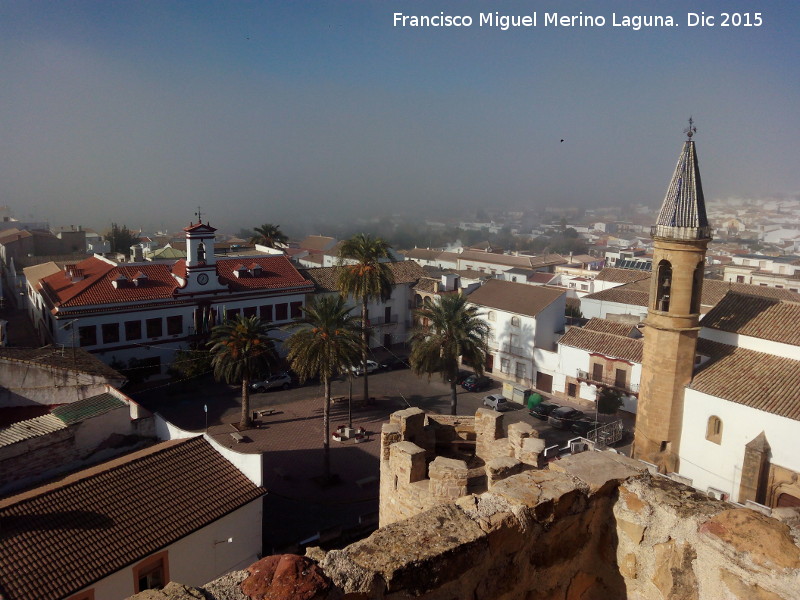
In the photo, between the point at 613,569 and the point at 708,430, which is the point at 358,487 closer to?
the point at 708,430

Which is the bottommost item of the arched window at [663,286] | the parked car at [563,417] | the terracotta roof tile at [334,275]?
the parked car at [563,417]

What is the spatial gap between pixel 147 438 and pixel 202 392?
1518 cm

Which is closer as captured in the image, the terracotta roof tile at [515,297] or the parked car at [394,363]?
the terracotta roof tile at [515,297]

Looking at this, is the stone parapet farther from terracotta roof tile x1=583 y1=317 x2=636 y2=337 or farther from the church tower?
terracotta roof tile x1=583 y1=317 x2=636 y2=337

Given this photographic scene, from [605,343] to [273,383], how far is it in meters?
19.0

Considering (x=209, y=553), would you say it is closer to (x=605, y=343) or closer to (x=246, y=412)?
(x=246, y=412)

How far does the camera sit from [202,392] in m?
33.1

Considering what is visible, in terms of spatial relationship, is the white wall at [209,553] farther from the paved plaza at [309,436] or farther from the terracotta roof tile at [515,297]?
the terracotta roof tile at [515,297]

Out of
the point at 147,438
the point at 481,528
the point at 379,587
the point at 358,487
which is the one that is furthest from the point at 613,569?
the point at 358,487

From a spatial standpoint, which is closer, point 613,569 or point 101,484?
point 613,569

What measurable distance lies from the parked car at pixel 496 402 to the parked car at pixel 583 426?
404 centimetres

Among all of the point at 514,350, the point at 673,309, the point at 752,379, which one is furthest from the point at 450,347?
the point at 752,379

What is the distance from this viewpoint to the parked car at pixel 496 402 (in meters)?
31.7

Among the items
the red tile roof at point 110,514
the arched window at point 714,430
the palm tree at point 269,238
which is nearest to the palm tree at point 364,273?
the red tile roof at point 110,514
